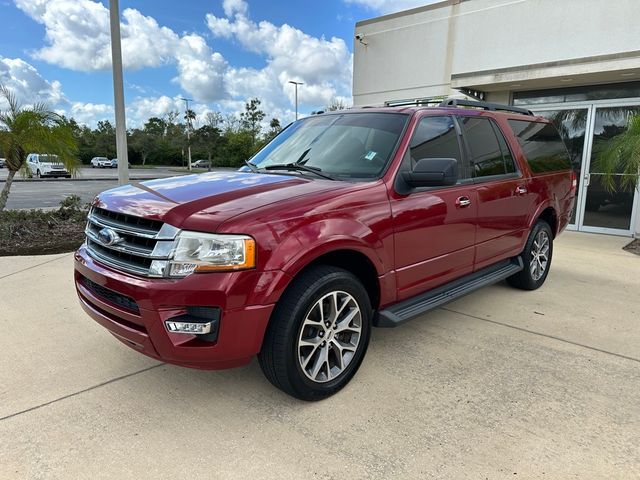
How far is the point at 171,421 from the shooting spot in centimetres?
271

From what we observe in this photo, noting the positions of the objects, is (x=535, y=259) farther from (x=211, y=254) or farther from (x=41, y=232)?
(x=41, y=232)

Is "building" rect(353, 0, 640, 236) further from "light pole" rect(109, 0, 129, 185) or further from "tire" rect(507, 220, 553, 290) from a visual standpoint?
"light pole" rect(109, 0, 129, 185)

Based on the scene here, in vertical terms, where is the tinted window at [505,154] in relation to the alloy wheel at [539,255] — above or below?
above

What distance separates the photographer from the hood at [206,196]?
100 inches

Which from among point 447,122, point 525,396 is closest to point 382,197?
point 447,122

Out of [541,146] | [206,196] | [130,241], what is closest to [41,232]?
[130,241]

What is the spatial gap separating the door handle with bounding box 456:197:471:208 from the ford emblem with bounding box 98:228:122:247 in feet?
8.33

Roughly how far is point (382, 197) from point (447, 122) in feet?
4.20

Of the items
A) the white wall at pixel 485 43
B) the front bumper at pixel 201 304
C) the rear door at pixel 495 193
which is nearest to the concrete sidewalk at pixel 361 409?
the front bumper at pixel 201 304

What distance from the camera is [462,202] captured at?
3754mm

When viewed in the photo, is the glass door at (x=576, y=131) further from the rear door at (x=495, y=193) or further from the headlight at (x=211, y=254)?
the headlight at (x=211, y=254)

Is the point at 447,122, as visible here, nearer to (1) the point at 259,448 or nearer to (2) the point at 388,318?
(2) the point at 388,318

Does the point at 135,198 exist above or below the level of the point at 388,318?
above

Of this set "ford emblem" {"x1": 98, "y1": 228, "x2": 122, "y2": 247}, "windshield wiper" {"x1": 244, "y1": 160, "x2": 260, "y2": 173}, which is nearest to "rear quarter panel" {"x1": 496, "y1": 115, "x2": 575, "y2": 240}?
"windshield wiper" {"x1": 244, "y1": 160, "x2": 260, "y2": 173}
